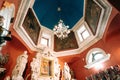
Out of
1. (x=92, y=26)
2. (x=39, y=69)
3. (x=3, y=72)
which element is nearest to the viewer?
(x=3, y=72)

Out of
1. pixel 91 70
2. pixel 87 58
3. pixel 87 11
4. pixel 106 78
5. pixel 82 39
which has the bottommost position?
pixel 106 78

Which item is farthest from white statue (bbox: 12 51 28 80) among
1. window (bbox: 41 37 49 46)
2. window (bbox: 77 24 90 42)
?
window (bbox: 77 24 90 42)

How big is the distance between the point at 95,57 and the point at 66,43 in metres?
2.52

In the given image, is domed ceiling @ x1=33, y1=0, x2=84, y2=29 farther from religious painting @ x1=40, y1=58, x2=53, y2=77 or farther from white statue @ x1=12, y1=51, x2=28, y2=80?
white statue @ x1=12, y1=51, x2=28, y2=80

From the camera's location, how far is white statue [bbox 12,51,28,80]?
820 centimetres

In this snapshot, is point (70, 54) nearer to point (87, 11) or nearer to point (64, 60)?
point (64, 60)

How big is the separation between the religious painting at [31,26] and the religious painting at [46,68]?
144 centimetres

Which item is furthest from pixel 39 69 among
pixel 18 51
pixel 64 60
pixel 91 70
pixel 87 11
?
pixel 87 11

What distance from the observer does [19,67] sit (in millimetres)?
8508

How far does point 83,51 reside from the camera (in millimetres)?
10750

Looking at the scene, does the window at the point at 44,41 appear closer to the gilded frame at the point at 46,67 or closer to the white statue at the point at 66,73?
the gilded frame at the point at 46,67

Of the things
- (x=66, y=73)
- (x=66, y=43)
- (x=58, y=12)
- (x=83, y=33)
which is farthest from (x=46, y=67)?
(x=58, y=12)

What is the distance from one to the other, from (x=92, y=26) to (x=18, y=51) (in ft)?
15.8

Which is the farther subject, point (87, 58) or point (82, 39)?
point (82, 39)
